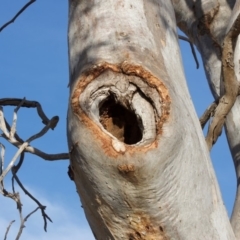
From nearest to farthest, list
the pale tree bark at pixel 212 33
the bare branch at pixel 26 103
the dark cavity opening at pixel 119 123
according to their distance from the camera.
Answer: the dark cavity opening at pixel 119 123, the bare branch at pixel 26 103, the pale tree bark at pixel 212 33

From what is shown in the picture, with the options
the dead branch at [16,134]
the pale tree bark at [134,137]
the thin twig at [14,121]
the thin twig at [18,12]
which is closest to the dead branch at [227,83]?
the pale tree bark at [134,137]

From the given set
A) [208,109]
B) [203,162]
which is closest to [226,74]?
[208,109]

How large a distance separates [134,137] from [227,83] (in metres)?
0.42

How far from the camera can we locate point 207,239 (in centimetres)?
99

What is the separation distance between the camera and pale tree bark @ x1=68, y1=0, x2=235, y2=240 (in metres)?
0.92

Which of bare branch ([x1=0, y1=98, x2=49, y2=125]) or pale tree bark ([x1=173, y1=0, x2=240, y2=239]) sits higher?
pale tree bark ([x1=173, y1=0, x2=240, y2=239])

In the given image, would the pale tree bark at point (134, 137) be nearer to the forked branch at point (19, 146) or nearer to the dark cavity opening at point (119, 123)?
the dark cavity opening at point (119, 123)

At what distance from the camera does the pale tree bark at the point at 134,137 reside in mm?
917

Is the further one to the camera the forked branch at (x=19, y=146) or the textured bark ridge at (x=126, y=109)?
the forked branch at (x=19, y=146)

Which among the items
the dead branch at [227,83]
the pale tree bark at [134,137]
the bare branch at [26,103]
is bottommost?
the pale tree bark at [134,137]

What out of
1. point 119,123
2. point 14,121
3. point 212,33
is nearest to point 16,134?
point 14,121

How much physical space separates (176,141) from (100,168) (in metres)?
0.14

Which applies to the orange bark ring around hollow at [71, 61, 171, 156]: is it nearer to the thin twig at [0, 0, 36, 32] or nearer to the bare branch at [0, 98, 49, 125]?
the bare branch at [0, 98, 49, 125]

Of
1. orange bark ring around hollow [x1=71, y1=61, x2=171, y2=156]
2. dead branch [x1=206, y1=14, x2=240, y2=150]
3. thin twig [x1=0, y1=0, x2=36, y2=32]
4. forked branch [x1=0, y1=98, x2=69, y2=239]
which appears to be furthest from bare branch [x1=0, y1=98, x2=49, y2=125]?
orange bark ring around hollow [x1=71, y1=61, x2=171, y2=156]
